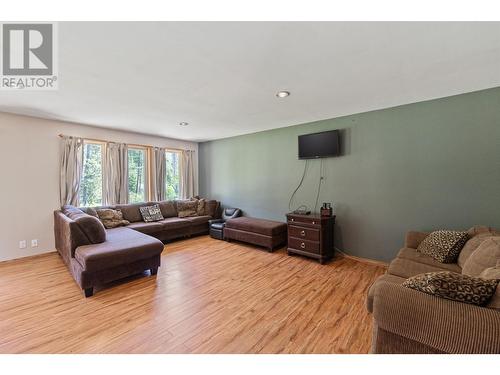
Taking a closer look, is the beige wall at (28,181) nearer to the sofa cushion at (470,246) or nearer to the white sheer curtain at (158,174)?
the white sheer curtain at (158,174)

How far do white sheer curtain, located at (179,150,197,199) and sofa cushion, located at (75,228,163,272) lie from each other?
286 centimetres

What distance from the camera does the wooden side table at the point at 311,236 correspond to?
3.39 m

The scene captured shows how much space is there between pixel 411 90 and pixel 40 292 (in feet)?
16.8

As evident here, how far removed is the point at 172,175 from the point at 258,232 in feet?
10.1

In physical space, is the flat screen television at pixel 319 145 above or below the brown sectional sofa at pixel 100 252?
above

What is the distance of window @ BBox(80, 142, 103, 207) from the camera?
430 centimetres

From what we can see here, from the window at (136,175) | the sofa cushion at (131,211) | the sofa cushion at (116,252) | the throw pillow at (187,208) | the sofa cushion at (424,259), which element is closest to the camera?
the sofa cushion at (424,259)

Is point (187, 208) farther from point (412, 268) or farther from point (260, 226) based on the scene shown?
point (412, 268)

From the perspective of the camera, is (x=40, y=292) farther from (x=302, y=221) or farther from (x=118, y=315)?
(x=302, y=221)

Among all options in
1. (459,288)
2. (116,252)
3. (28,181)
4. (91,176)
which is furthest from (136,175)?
(459,288)

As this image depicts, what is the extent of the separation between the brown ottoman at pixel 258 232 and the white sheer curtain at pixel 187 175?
1.94 metres

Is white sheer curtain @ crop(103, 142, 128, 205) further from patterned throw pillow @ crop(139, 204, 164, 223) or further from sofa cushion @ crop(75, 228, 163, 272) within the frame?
sofa cushion @ crop(75, 228, 163, 272)

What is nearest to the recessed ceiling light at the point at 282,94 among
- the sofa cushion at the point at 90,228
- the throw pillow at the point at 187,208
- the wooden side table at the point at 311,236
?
the wooden side table at the point at 311,236
